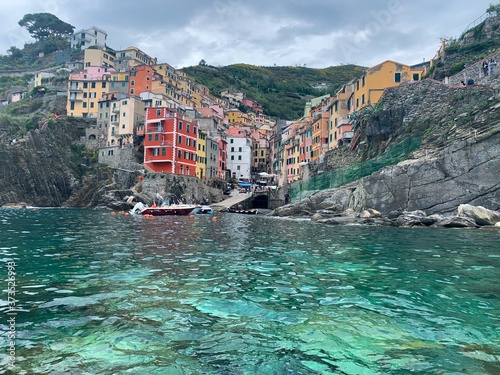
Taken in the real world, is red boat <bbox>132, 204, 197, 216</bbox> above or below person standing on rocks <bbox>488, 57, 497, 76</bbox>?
below

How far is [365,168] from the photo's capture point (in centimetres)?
4003

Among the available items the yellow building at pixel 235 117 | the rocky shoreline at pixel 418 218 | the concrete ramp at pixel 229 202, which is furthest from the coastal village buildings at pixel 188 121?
the rocky shoreline at pixel 418 218

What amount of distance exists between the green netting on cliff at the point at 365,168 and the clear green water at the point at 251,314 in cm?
2600

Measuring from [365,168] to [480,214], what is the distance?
46.3 feet

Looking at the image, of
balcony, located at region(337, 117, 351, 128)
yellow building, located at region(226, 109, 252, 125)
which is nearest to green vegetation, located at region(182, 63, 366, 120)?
yellow building, located at region(226, 109, 252, 125)

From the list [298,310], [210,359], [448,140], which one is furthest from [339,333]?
[448,140]

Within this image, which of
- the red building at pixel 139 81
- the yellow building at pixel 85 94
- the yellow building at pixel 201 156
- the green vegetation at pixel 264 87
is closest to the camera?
the yellow building at pixel 201 156

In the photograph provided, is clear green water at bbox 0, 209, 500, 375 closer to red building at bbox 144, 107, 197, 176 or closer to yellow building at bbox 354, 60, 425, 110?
yellow building at bbox 354, 60, 425, 110

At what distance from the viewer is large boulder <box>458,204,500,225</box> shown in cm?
2695

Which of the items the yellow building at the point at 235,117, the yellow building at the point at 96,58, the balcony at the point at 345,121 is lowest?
the balcony at the point at 345,121

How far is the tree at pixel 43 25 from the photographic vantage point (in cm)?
14200

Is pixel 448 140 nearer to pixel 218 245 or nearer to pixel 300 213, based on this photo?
pixel 300 213

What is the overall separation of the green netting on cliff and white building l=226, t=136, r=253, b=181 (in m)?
48.2

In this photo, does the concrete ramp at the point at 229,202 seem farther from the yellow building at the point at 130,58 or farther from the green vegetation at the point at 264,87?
the green vegetation at the point at 264,87
